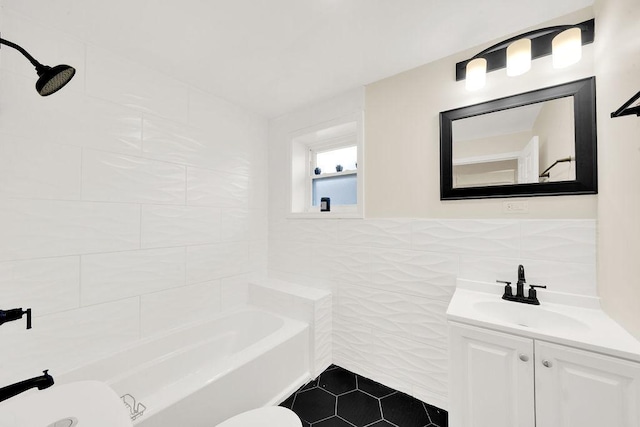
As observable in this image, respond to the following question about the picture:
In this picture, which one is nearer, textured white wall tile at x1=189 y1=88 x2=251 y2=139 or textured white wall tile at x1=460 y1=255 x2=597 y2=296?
textured white wall tile at x1=460 y1=255 x2=597 y2=296

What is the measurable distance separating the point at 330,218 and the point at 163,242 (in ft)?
4.38

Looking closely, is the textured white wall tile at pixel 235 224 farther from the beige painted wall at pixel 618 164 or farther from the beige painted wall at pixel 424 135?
the beige painted wall at pixel 618 164

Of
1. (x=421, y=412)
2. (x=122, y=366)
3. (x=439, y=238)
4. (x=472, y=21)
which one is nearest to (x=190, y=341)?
(x=122, y=366)

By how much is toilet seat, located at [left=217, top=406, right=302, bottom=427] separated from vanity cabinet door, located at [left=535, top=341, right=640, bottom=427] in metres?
1.04

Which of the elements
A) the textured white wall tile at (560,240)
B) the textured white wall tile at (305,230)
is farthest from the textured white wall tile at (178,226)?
the textured white wall tile at (560,240)

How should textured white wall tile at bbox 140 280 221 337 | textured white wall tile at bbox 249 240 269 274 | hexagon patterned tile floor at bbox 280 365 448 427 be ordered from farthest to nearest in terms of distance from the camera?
textured white wall tile at bbox 249 240 269 274
textured white wall tile at bbox 140 280 221 337
hexagon patterned tile floor at bbox 280 365 448 427

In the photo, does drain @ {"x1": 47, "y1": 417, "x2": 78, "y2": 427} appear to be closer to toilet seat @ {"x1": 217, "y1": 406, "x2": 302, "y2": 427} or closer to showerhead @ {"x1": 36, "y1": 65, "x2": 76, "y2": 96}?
toilet seat @ {"x1": 217, "y1": 406, "x2": 302, "y2": 427}

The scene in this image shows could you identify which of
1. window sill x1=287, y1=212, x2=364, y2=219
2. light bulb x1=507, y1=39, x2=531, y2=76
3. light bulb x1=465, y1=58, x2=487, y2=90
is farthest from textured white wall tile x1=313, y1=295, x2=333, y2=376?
light bulb x1=507, y1=39, x2=531, y2=76

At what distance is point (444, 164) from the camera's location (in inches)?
66.6

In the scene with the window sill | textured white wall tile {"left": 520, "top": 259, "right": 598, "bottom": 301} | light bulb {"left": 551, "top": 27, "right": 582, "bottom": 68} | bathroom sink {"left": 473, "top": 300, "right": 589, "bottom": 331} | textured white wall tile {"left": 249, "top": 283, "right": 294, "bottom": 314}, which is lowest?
textured white wall tile {"left": 249, "top": 283, "right": 294, "bottom": 314}

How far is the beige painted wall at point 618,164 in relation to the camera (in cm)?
98

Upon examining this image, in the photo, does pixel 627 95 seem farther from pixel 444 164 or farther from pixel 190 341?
pixel 190 341

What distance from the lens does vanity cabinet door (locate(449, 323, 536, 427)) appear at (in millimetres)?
1067

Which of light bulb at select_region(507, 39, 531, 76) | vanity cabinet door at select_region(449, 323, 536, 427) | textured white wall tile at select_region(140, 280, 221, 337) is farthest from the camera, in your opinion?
textured white wall tile at select_region(140, 280, 221, 337)
